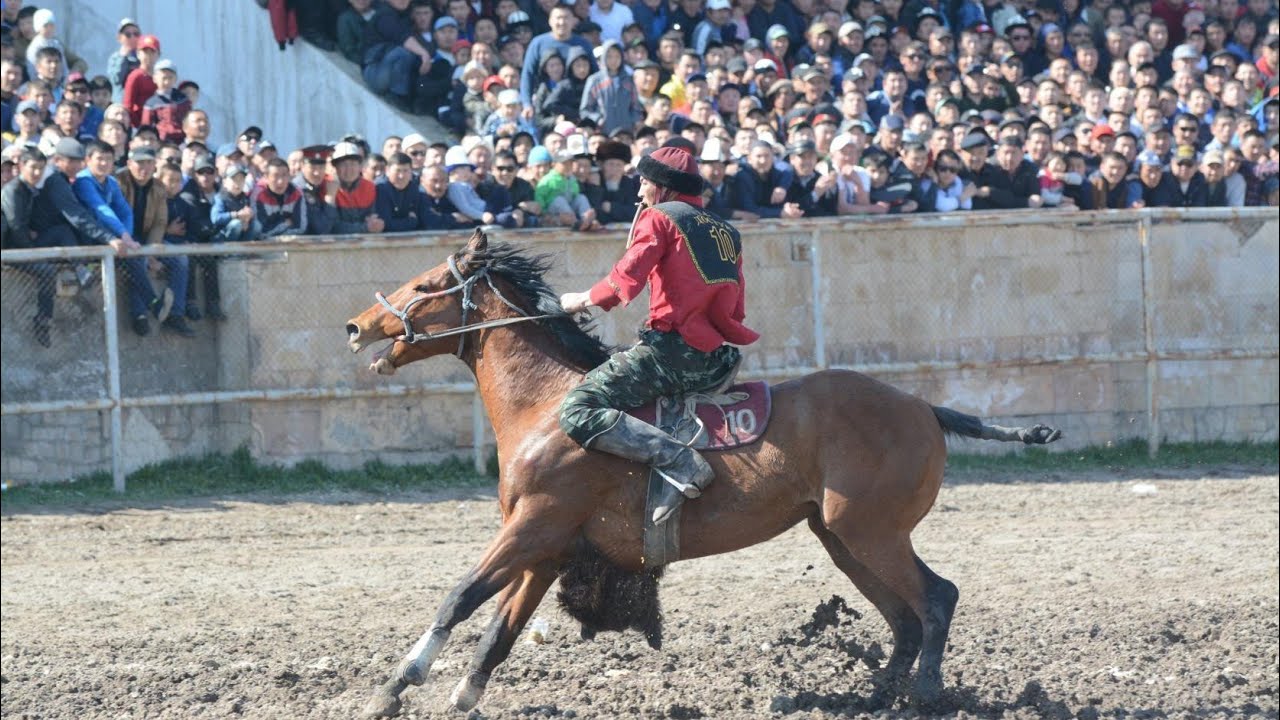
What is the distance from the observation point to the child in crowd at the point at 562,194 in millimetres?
13117

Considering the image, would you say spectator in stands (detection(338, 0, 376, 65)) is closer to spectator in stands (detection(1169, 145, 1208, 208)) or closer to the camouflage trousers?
spectator in stands (detection(1169, 145, 1208, 208))

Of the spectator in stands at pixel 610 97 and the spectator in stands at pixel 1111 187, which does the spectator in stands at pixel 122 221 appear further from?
the spectator in stands at pixel 1111 187

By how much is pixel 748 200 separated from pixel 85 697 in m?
7.55

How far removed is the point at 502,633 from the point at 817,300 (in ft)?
21.9

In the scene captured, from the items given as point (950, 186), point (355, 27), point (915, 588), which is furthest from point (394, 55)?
point (915, 588)

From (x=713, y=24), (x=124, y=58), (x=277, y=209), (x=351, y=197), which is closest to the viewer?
(x=277, y=209)

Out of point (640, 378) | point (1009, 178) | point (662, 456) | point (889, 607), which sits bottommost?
point (889, 607)

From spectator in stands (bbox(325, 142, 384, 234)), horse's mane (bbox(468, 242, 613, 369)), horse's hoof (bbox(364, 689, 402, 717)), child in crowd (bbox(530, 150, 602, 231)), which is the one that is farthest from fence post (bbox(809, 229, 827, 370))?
horse's hoof (bbox(364, 689, 402, 717))

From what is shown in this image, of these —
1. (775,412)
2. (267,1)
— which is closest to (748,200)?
(267,1)

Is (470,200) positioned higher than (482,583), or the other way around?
(470,200)

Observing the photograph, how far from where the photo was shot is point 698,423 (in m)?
7.30

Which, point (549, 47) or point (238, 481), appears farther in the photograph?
point (549, 47)

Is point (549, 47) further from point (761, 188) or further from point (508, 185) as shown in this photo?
point (761, 188)

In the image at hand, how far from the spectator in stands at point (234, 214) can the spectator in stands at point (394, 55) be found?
3.29 meters
